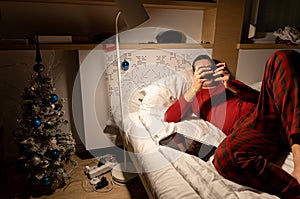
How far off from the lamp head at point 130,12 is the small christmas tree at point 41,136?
576 mm

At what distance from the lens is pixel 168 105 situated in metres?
1.50

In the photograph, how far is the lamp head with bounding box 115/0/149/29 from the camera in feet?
3.56

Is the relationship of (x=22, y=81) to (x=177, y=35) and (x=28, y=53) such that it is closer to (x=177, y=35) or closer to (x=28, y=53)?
(x=28, y=53)

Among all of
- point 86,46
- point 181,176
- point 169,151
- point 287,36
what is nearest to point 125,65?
point 86,46

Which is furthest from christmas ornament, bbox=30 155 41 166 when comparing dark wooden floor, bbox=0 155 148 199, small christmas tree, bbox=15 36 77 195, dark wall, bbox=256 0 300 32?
dark wall, bbox=256 0 300 32

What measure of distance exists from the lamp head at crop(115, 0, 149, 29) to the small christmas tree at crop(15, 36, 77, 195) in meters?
0.58

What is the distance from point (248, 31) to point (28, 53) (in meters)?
1.85

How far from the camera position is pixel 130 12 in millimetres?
1093

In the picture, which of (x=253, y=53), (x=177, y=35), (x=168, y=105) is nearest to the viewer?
(x=168, y=105)

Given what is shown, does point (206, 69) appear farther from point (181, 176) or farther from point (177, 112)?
point (181, 176)

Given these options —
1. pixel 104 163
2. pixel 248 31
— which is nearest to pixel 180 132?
pixel 104 163

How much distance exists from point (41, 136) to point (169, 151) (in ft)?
2.47

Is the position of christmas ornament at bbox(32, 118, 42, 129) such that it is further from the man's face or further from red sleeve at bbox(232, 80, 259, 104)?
red sleeve at bbox(232, 80, 259, 104)

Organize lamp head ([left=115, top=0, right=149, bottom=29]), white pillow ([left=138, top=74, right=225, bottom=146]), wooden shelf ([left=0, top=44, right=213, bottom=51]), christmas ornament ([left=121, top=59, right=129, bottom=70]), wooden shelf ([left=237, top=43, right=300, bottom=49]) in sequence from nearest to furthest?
lamp head ([left=115, top=0, right=149, bottom=29]) → white pillow ([left=138, top=74, right=225, bottom=146]) → wooden shelf ([left=0, top=44, right=213, bottom=51]) → christmas ornament ([left=121, top=59, right=129, bottom=70]) → wooden shelf ([left=237, top=43, right=300, bottom=49])
